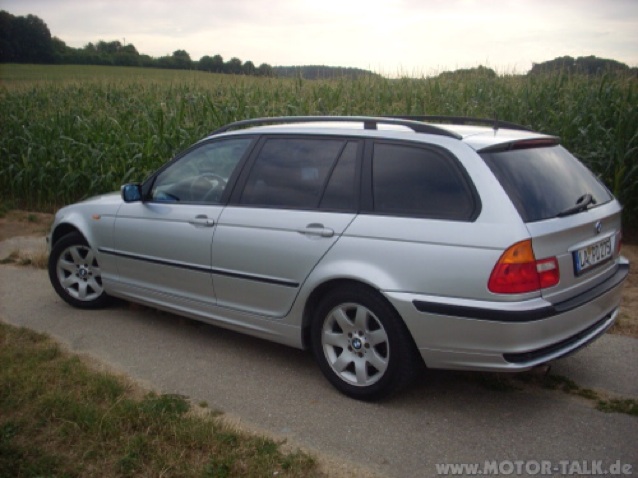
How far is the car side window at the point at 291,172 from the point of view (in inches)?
164

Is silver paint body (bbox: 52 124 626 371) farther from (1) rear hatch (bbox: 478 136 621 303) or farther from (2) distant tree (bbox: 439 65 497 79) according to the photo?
(2) distant tree (bbox: 439 65 497 79)

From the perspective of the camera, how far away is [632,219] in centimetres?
777

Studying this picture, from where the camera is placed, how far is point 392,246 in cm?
360

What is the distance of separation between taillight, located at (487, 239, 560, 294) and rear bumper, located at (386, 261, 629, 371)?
80 millimetres

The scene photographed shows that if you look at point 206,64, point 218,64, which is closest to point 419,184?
point 218,64

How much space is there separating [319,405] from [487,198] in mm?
1613

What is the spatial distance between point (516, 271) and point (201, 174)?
2.70 meters

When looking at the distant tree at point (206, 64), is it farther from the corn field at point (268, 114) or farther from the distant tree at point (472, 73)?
the distant tree at point (472, 73)

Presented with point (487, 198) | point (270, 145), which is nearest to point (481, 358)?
point (487, 198)

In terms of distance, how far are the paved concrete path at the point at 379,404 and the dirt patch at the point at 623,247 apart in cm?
38

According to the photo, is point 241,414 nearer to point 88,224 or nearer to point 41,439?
point 41,439

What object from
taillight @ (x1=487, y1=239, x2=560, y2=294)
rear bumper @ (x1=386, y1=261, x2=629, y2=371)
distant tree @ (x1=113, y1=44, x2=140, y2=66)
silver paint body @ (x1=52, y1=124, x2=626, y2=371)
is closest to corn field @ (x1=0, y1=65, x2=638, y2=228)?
silver paint body @ (x1=52, y1=124, x2=626, y2=371)

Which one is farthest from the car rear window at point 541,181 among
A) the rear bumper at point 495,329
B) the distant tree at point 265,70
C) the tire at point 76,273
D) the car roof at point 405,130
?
the distant tree at point 265,70

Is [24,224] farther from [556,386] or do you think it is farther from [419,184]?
[556,386]
